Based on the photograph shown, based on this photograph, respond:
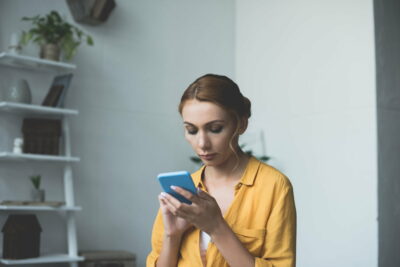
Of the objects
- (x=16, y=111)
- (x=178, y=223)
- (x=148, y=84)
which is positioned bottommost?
(x=178, y=223)

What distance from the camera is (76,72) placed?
3877 millimetres

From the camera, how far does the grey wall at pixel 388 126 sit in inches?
136

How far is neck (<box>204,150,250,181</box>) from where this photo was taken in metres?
1.62

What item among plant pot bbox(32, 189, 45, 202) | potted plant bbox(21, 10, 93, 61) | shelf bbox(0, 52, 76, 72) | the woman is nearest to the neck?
the woman

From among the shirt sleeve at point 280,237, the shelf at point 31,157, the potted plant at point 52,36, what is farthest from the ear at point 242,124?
the potted plant at point 52,36

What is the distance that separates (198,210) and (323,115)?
268 cm

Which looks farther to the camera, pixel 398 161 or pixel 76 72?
pixel 76 72

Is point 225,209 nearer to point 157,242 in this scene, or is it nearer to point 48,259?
point 157,242

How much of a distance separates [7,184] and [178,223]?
7.59ft

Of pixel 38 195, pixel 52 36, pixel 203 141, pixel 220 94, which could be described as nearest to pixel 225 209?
pixel 203 141

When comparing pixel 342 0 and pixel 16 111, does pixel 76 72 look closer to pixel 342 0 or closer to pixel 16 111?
pixel 16 111

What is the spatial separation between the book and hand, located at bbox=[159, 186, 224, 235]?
2240mm

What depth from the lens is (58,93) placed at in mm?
3490

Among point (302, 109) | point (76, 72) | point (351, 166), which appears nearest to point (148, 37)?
point (76, 72)
